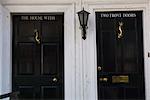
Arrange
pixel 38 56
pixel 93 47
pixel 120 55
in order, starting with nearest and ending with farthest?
pixel 93 47
pixel 120 55
pixel 38 56

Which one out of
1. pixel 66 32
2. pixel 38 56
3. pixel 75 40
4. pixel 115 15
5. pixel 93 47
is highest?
pixel 115 15

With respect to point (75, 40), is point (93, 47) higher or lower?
lower

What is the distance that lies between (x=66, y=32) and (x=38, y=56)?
3.01ft

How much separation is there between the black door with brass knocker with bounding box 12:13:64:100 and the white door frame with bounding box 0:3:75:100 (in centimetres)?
22

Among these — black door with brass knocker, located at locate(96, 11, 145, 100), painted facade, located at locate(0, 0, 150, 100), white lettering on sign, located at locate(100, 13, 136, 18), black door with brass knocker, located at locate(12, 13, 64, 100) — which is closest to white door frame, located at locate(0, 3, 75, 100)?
painted facade, located at locate(0, 0, 150, 100)

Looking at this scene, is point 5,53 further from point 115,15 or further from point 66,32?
point 115,15

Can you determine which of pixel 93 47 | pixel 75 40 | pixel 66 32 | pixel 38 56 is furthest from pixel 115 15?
pixel 38 56

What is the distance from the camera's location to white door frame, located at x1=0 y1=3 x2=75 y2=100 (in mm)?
9232

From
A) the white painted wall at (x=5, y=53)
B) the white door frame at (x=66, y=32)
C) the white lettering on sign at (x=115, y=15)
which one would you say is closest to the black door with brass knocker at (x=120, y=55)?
the white lettering on sign at (x=115, y=15)

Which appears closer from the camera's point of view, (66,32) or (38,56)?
(66,32)

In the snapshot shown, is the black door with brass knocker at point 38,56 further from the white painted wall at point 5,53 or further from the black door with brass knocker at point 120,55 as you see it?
the black door with brass knocker at point 120,55

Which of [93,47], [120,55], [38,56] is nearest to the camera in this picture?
[93,47]

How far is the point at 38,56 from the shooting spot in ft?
31.2

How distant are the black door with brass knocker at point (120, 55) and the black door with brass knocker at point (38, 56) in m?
0.98
